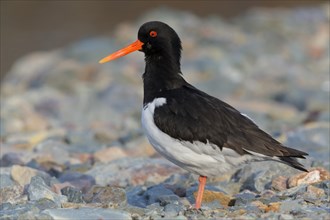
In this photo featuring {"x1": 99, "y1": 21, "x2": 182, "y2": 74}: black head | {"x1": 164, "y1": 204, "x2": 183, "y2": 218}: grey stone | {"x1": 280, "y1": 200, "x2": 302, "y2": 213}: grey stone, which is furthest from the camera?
{"x1": 99, "y1": 21, "x2": 182, "y2": 74}: black head

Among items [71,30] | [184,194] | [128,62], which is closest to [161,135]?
[184,194]

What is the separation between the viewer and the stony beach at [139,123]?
18.4ft

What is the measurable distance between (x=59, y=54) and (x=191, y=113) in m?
11.2

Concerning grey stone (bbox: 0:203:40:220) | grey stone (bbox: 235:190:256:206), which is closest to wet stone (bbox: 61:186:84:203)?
grey stone (bbox: 0:203:40:220)

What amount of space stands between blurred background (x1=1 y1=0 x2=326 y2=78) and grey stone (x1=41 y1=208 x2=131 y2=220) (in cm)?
1394

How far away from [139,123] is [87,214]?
19.0 ft

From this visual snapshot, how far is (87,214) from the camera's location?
493 cm

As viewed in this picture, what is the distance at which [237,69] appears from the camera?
540 inches

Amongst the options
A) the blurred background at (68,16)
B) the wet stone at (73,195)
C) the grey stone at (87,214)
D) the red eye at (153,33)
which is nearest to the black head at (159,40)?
the red eye at (153,33)

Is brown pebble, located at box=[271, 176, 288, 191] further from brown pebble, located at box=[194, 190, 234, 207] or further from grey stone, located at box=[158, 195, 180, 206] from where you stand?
grey stone, located at box=[158, 195, 180, 206]

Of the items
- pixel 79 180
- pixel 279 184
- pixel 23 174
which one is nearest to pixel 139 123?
pixel 79 180

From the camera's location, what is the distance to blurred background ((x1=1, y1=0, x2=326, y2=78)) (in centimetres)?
2019

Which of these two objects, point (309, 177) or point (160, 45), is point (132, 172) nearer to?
point (160, 45)

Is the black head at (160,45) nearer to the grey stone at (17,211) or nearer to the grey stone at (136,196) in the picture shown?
the grey stone at (136,196)
